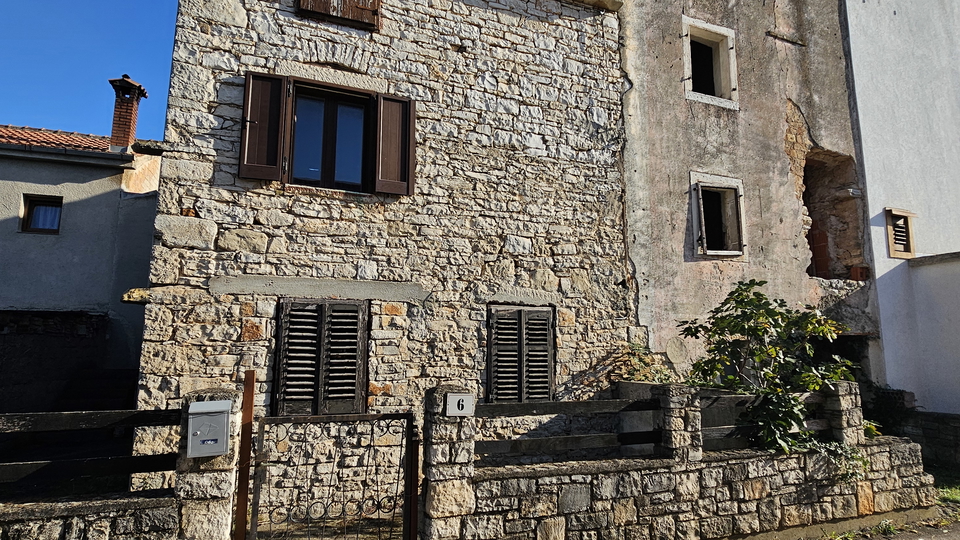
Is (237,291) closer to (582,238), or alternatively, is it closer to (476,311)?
(476,311)

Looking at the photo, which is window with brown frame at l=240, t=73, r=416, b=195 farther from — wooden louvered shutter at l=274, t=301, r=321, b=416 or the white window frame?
the white window frame

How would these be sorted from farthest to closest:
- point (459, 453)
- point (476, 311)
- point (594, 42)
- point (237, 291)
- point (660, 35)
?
1. point (660, 35)
2. point (594, 42)
3. point (476, 311)
4. point (237, 291)
5. point (459, 453)

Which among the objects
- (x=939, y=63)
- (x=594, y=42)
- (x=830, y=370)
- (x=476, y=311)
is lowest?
(x=830, y=370)

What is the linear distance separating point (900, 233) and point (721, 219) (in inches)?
150

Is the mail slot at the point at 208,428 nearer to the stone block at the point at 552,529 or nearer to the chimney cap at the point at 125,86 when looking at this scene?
the stone block at the point at 552,529

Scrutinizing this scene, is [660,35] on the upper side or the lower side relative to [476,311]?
upper

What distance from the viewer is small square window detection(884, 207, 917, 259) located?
9.55 meters

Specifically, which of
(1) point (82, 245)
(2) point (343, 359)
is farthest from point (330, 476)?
(1) point (82, 245)

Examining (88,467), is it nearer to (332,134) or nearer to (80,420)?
(80,420)

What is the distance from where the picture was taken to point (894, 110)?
1014cm

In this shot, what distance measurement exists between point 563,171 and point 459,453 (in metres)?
4.28

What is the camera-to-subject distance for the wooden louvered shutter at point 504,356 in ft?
21.4

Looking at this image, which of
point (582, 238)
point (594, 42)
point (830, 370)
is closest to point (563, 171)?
point (582, 238)

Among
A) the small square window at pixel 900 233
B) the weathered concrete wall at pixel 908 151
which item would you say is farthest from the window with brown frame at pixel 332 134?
the small square window at pixel 900 233
